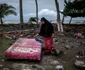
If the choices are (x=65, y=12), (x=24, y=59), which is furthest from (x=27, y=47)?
(x=65, y=12)

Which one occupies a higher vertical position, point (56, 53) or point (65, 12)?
point (65, 12)

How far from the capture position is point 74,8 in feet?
71.3

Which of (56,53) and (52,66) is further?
(56,53)

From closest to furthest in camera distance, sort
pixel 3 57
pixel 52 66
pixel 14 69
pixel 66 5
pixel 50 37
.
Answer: pixel 14 69 → pixel 52 66 → pixel 3 57 → pixel 50 37 → pixel 66 5

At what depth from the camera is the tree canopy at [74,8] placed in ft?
68.5

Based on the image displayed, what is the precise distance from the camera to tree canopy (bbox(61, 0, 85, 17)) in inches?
823

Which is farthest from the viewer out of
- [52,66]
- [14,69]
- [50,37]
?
[50,37]

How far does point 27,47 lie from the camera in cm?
948

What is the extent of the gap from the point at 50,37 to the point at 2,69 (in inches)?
109

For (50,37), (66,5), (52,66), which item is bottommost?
(52,66)

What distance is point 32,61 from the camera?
8.75 metres

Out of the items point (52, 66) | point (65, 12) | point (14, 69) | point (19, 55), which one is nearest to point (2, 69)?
point (14, 69)

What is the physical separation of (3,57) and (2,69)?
1.40m

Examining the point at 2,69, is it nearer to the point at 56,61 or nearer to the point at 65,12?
the point at 56,61
